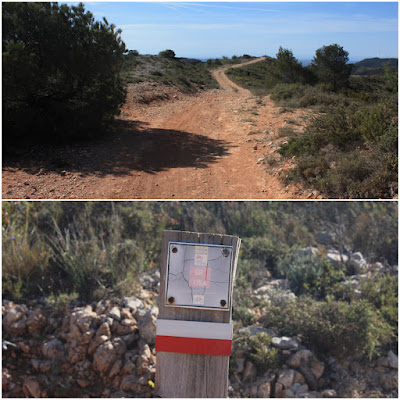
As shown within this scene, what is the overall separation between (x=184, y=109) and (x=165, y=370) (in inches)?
646

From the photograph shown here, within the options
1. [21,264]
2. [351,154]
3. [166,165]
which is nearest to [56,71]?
[166,165]

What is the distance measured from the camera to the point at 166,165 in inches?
354

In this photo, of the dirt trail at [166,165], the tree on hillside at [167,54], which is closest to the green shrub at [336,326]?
the dirt trail at [166,165]

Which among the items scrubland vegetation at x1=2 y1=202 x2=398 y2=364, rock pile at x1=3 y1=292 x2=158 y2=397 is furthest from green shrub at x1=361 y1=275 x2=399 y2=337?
rock pile at x1=3 y1=292 x2=158 y2=397

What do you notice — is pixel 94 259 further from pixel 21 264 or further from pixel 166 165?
pixel 166 165

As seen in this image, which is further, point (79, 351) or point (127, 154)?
point (127, 154)

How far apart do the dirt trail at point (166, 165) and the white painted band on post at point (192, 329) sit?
5.61 metres

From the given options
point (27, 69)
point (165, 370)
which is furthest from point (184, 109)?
point (165, 370)

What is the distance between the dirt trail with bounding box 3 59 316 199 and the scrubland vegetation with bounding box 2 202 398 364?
0.40m

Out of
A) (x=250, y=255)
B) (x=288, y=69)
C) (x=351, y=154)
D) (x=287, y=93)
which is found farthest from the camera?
(x=288, y=69)

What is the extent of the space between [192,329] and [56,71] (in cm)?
970

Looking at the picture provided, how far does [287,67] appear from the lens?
26609 mm

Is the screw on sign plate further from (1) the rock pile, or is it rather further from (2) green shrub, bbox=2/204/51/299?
(2) green shrub, bbox=2/204/51/299

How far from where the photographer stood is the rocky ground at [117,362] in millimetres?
4297
